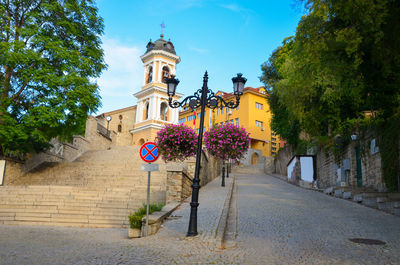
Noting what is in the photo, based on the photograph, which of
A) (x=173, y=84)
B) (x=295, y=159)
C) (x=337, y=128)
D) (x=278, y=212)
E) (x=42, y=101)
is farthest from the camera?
(x=295, y=159)

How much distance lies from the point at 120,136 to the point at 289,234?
122 ft

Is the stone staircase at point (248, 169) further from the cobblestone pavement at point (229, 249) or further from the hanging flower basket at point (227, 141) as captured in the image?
the cobblestone pavement at point (229, 249)

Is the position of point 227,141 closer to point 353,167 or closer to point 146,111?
point 353,167

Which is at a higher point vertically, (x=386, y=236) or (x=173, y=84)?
(x=173, y=84)

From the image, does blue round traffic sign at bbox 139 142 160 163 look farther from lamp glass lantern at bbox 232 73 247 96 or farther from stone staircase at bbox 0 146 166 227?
stone staircase at bbox 0 146 166 227

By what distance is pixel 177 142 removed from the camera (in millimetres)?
14875

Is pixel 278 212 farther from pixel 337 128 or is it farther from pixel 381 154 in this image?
pixel 337 128

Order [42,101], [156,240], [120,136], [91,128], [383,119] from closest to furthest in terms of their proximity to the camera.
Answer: [156,240] < [383,119] < [42,101] < [91,128] < [120,136]

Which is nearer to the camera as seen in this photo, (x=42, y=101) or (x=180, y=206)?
(x=180, y=206)

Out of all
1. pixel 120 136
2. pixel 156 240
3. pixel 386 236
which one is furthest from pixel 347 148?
pixel 120 136

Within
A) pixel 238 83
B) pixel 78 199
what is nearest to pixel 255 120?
pixel 78 199

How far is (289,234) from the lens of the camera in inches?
282

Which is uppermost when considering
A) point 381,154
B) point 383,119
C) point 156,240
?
point 383,119

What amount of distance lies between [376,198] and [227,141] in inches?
270
